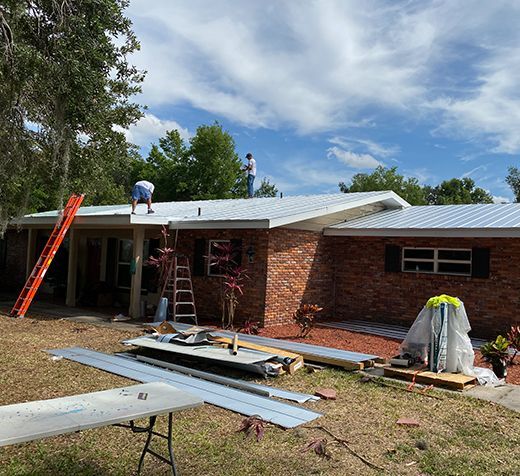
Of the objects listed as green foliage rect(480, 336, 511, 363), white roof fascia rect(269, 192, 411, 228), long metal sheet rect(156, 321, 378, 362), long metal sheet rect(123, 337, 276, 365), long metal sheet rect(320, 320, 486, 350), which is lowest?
long metal sheet rect(156, 321, 378, 362)

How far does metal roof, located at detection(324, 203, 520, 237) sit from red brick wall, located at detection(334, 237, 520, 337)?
43cm

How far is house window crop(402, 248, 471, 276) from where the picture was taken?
1229cm

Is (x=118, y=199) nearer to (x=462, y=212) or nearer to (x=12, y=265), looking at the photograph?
(x=12, y=265)

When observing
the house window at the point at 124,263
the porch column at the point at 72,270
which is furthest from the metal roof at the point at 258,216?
the house window at the point at 124,263

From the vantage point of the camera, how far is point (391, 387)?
7.18 m

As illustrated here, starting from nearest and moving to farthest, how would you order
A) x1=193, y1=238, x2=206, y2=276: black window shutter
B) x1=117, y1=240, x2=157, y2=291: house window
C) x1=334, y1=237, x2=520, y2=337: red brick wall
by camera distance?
x1=334, y1=237, x2=520, y2=337: red brick wall
x1=193, y1=238, x2=206, y2=276: black window shutter
x1=117, y1=240, x2=157, y2=291: house window

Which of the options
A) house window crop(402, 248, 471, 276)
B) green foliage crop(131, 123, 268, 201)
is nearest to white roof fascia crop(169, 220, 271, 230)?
house window crop(402, 248, 471, 276)

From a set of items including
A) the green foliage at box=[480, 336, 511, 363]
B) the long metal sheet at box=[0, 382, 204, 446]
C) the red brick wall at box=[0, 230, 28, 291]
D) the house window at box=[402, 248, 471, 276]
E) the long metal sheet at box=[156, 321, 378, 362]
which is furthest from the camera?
the red brick wall at box=[0, 230, 28, 291]

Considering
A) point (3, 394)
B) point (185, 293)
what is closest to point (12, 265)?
point (185, 293)

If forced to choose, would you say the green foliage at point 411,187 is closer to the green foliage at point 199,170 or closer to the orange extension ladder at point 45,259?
the green foliage at point 199,170

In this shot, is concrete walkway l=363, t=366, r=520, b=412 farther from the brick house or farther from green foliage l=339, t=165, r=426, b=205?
green foliage l=339, t=165, r=426, b=205

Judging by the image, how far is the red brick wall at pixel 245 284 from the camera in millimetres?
12359

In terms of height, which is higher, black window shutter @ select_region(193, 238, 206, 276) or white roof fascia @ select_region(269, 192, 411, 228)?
white roof fascia @ select_region(269, 192, 411, 228)

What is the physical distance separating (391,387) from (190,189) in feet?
116
